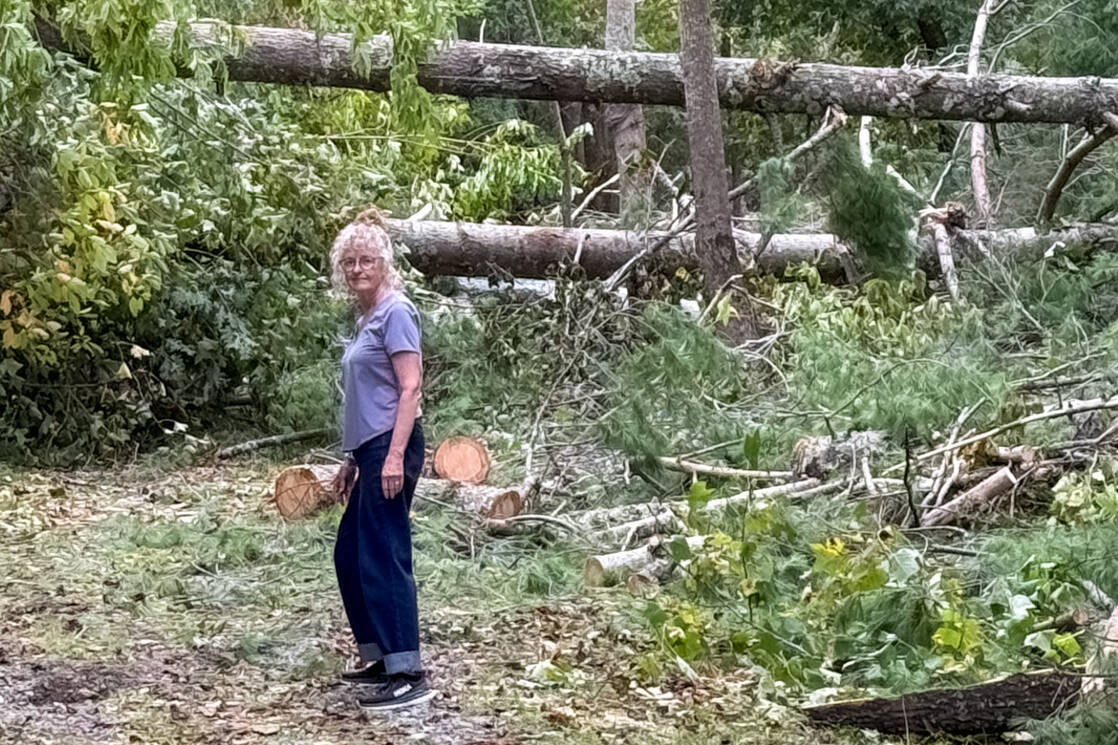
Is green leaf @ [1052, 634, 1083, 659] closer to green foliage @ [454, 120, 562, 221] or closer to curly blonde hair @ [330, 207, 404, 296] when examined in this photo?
curly blonde hair @ [330, 207, 404, 296]

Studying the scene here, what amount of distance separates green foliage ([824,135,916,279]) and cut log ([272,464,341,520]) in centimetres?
337

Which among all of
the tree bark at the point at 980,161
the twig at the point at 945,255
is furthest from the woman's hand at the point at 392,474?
the tree bark at the point at 980,161

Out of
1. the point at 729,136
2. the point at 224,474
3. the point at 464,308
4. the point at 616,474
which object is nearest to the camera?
the point at 616,474

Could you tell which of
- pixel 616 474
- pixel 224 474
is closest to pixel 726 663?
pixel 616 474

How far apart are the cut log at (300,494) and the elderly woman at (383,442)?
2367 millimetres

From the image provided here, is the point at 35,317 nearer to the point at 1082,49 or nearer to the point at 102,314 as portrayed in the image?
the point at 102,314

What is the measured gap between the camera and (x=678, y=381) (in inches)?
271

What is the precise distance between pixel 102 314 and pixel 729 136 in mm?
12794

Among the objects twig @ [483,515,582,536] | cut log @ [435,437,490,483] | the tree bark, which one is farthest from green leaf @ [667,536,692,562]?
the tree bark

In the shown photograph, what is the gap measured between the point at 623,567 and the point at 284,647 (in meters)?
1.42

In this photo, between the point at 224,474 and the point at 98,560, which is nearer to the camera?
the point at 98,560

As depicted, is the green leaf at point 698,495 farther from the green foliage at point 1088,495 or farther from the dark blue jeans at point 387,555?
the green foliage at point 1088,495

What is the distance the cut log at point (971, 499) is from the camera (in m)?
5.71

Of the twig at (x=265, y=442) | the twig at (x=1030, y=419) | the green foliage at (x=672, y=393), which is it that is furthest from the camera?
the twig at (x=265, y=442)
